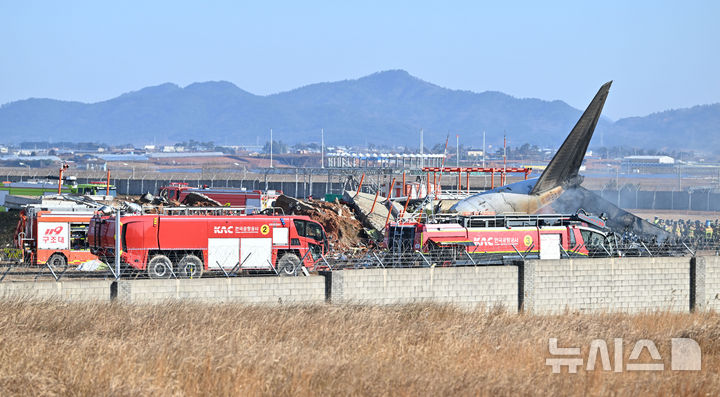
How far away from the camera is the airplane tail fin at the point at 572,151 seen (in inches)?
2151

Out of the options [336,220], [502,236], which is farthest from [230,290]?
[336,220]

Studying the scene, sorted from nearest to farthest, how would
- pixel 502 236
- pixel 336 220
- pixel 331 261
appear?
1. pixel 331 261
2. pixel 502 236
3. pixel 336 220

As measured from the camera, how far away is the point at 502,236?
37781mm

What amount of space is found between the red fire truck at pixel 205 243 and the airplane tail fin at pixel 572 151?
838 inches

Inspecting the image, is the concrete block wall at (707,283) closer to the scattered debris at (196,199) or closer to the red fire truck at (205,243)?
the red fire truck at (205,243)

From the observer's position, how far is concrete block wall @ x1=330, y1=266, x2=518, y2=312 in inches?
1256

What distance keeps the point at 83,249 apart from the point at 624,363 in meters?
22.6

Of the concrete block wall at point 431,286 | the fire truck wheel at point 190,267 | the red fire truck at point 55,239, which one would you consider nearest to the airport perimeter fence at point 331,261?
the fire truck wheel at point 190,267

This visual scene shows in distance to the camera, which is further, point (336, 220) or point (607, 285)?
point (336, 220)

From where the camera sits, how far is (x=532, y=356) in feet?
82.6

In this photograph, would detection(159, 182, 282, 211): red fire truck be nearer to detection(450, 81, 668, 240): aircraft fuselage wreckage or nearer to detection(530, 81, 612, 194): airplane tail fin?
detection(450, 81, 668, 240): aircraft fuselage wreckage

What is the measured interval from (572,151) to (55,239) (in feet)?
98.3

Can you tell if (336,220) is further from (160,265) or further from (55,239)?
(160,265)

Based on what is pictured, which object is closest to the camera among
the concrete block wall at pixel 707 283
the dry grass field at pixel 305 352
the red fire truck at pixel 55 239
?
the dry grass field at pixel 305 352
